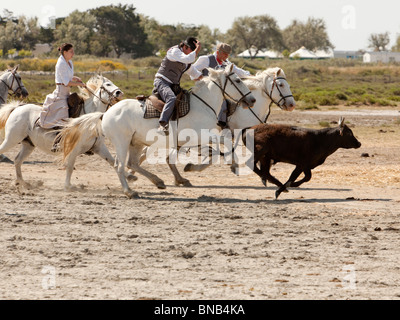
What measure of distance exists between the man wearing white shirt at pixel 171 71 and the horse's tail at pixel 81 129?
1140mm

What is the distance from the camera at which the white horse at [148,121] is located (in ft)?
38.8

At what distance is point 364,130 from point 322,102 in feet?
→ 45.3

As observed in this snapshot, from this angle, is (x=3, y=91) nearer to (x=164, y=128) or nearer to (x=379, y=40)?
(x=164, y=128)


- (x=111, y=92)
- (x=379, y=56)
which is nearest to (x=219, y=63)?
(x=111, y=92)

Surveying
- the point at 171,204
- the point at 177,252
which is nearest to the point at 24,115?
the point at 171,204

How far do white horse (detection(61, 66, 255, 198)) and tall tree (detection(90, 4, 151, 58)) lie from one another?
8738 cm

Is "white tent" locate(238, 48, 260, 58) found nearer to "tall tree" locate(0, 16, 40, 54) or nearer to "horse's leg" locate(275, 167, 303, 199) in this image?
"tall tree" locate(0, 16, 40, 54)

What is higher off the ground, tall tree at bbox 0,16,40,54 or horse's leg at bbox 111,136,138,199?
tall tree at bbox 0,16,40,54

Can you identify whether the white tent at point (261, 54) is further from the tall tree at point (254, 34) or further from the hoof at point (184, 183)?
the hoof at point (184, 183)

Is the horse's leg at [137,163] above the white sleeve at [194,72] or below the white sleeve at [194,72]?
below

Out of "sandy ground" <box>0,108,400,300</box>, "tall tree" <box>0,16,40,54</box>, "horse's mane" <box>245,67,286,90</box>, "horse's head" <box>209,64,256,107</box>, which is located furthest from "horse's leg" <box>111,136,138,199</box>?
"tall tree" <box>0,16,40,54</box>

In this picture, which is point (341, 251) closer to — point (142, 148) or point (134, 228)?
point (134, 228)

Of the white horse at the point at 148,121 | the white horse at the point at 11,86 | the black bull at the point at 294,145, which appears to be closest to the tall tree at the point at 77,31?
the white horse at the point at 11,86

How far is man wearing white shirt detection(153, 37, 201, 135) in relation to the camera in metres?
11.6
